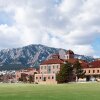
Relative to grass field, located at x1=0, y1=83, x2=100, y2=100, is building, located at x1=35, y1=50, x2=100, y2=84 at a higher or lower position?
higher

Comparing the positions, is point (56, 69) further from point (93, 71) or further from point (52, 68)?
point (93, 71)

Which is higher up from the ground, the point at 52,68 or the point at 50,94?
the point at 52,68

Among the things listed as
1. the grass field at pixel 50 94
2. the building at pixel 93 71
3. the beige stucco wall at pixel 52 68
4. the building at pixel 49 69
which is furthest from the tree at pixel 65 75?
the grass field at pixel 50 94

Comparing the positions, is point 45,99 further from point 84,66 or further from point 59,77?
point 84,66

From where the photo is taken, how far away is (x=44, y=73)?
176 m

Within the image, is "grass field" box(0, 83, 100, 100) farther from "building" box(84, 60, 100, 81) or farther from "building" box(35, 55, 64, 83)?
"building" box(35, 55, 64, 83)

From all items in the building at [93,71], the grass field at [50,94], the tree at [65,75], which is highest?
the building at [93,71]

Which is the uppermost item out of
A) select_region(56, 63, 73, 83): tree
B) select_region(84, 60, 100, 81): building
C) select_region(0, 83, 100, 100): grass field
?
select_region(84, 60, 100, 81): building

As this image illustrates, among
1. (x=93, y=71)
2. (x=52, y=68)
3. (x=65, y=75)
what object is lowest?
(x=65, y=75)

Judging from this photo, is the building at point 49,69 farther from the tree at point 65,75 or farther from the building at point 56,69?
the tree at point 65,75

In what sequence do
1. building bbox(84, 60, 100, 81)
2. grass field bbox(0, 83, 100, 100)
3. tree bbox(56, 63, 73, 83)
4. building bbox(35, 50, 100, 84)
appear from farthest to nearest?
building bbox(35, 50, 100, 84) < building bbox(84, 60, 100, 81) < tree bbox(56, 63, 73, 83) < grass field bbox(0, 83, 100, 100)

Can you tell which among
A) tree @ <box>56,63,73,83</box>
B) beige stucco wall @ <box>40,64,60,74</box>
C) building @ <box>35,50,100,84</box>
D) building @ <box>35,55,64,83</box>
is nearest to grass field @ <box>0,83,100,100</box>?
tree @ <box>56,63,73,83</box>

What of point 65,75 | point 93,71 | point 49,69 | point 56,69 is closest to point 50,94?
point 65,75

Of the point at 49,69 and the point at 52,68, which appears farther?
the point at 49,69
